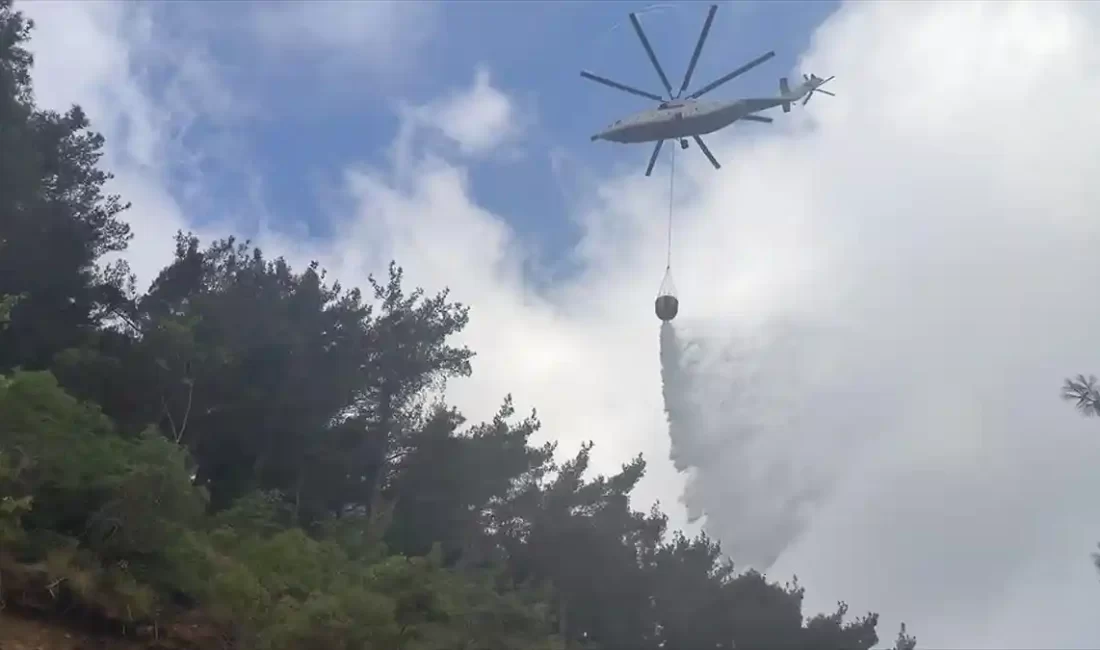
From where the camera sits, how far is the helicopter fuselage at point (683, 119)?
24.1 m

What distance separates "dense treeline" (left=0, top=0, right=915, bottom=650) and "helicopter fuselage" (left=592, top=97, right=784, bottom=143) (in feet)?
34.7

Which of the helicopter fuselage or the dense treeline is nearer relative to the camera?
the dense treeline

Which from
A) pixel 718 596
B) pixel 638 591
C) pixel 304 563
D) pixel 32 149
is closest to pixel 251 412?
pixel 32 149

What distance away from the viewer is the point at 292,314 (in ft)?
117

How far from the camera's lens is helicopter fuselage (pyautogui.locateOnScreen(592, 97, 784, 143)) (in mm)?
24141

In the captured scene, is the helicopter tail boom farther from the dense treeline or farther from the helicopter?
the dense treeline

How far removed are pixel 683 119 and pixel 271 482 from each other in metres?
16.6

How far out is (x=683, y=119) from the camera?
24.1 metres


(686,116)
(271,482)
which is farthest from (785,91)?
(271,482)

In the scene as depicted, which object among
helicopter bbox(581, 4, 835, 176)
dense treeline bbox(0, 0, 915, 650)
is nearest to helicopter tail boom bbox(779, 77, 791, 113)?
helicopter bbox(581, 4, 835, 176)

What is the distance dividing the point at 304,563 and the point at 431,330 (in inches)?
819

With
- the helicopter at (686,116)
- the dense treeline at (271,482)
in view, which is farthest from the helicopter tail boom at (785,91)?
the dense treeline at (271,482)

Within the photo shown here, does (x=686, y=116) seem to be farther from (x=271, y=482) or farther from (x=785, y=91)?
(x=271, y=482)

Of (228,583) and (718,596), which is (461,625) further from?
(718,596)
